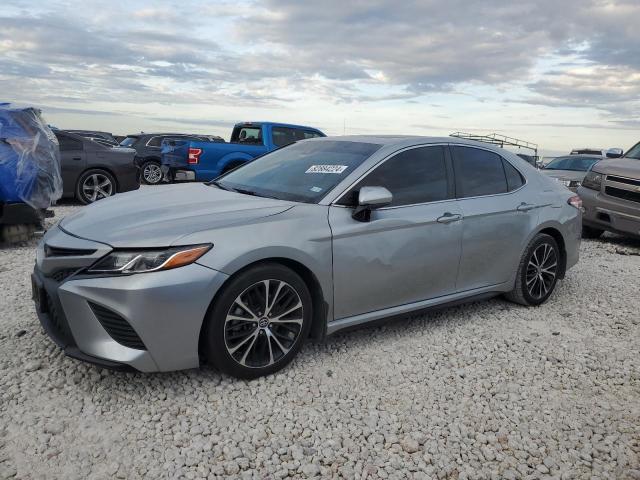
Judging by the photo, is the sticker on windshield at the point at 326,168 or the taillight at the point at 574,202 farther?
the taillight at the point at 574,202

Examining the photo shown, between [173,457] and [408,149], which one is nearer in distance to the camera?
[173,457]

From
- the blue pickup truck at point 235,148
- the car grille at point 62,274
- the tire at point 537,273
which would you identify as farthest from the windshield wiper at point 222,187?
the blue pickup truck at point 235,148

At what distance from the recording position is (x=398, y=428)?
314cm

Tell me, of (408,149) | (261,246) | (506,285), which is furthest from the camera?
(506,285)

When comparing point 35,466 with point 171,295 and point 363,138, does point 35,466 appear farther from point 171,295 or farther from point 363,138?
point 363,138

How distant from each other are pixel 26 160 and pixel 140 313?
15.1 ft

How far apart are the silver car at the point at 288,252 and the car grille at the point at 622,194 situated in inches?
151

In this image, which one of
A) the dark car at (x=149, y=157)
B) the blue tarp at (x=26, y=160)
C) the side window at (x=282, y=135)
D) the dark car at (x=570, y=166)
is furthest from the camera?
the dark car at (x=149, y=157)

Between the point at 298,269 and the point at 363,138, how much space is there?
1518 mm

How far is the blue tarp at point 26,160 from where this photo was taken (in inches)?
257

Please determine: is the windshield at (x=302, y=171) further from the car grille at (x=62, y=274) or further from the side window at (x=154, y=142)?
the side window at (x=154, y=142)

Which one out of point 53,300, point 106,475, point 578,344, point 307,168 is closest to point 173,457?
point 106,475

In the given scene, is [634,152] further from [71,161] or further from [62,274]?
[71,161]

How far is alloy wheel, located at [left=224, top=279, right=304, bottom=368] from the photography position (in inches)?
132
